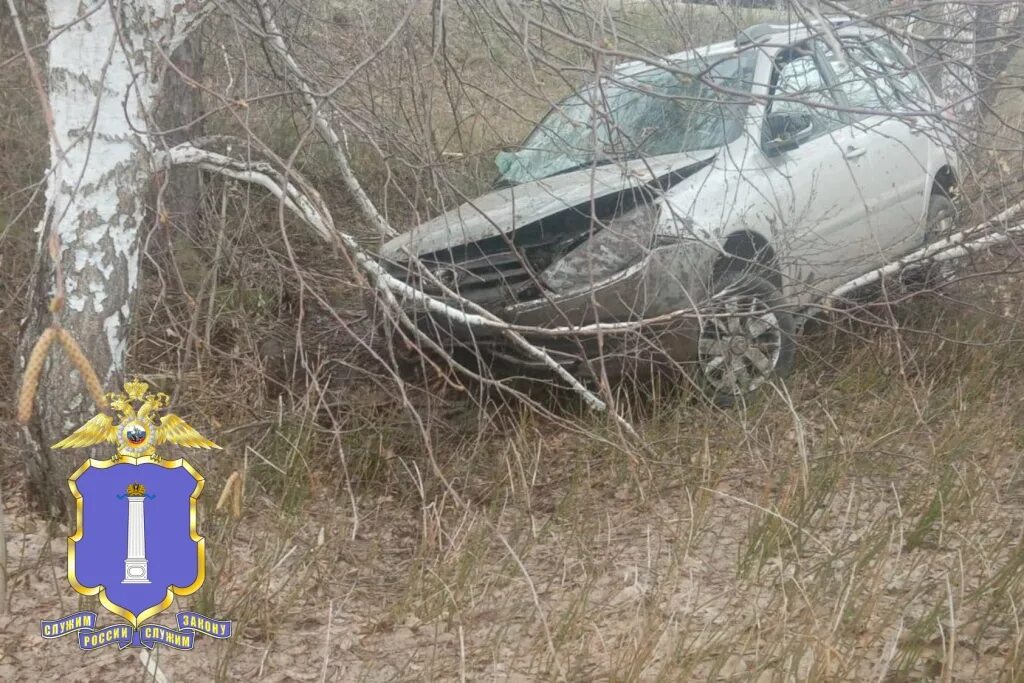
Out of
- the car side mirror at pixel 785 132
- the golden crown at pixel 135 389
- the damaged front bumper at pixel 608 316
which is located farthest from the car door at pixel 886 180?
the golden crown at pixel 135 389

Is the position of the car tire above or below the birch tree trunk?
below

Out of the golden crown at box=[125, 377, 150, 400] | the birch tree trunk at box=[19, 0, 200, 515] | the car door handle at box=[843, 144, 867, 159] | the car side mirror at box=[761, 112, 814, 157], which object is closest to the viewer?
the golden crown at box=[125, 377, 150, 400]

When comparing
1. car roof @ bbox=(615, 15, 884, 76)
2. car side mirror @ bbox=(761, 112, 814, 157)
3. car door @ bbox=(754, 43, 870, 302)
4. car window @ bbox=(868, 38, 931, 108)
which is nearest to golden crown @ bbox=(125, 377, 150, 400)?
car roof @ bbox=(615, 15, 884, 76)

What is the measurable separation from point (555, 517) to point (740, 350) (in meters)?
1.42

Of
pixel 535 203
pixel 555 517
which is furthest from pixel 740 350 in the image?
pixel 555 517

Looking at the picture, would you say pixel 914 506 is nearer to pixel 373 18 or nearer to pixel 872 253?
pixel 872 253

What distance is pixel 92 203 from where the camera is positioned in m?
3.45

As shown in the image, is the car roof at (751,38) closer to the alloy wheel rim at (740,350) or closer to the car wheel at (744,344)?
the car wheel at (744,344)

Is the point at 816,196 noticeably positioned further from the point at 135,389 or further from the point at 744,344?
the point at 135,389

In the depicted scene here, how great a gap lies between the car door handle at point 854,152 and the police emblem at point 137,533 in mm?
3982

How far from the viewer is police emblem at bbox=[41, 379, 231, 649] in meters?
2.71

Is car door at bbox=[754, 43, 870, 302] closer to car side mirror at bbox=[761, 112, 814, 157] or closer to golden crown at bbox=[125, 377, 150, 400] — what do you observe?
car side mirror at bbox=[761, 112, 814, 157]

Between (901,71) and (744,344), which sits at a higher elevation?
(901,71)

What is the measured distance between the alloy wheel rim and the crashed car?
1 cm
